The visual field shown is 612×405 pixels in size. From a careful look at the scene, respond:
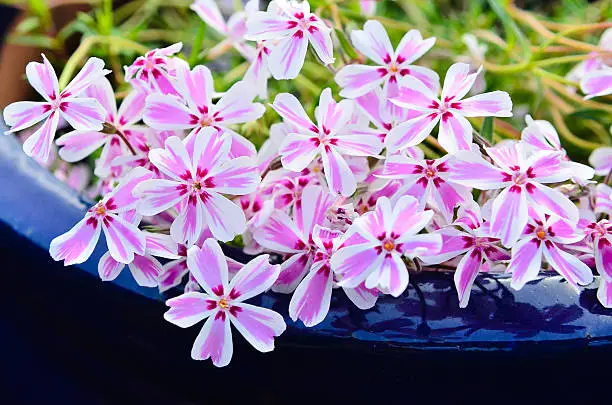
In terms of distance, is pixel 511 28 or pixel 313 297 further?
pixel 511 28

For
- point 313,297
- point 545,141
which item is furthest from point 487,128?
point 313,297

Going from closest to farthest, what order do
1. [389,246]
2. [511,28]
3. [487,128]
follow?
[389,246] → [487,128] → [511,28]

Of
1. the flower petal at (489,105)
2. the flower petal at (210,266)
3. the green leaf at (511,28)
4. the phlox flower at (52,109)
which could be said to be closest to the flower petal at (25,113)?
the phlox flower at (52,109)

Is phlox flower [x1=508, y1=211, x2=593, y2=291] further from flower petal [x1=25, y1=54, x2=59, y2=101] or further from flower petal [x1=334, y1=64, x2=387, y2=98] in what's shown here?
flower petal [x1=25, y1=54, x2=59, y2=101]

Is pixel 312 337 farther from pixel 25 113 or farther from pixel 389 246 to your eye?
pixel 25 113

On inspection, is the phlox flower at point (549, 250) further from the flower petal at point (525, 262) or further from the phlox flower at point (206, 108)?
the phlox flower at point (206, 108)

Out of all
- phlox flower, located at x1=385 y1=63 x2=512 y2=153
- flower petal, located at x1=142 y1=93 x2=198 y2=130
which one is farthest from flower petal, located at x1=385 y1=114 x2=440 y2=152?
flower petal, located at x1=142 y1=93 x2=198 y2=130

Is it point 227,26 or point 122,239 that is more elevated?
point 227,26
